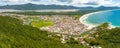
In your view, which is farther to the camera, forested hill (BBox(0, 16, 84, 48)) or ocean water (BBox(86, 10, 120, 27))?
ocean water (BBox(86, 10, 120, 27))

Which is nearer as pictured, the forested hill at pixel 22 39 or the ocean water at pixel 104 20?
the forested hill at pixel 22 39

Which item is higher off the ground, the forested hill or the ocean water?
the forested hill

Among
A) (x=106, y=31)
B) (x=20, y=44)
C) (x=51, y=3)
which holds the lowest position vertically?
(x=51, y=3)

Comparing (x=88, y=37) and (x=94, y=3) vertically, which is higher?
(x=88, y=37)

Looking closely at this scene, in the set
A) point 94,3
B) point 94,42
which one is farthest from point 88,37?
point 94,3

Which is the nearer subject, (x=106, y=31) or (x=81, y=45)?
(x=81, y=45)

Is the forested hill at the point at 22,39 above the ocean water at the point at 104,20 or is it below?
above

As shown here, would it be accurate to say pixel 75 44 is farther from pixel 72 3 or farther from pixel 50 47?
pixel 72 3

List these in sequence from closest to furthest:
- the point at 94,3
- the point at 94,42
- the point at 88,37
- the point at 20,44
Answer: the point at 20,44, the point at 94,42, the point at 88,37, the point at 94,3

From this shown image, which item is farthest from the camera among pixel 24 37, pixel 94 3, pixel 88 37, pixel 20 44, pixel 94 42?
pixel 94 3

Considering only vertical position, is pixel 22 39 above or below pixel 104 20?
above

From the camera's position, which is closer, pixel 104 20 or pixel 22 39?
pixel 22 39
